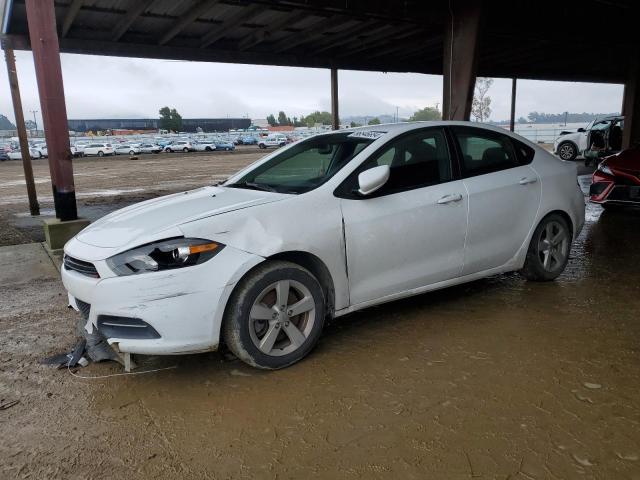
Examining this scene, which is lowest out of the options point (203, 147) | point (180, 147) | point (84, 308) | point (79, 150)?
point (203, 147)

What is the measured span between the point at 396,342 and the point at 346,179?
3.99 ft

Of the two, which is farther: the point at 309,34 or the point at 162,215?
the point at 309,34

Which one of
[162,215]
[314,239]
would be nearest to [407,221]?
[314,239]

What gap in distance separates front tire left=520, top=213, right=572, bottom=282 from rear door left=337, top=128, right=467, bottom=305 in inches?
41.7

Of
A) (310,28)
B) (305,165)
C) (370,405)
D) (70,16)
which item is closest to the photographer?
(370,405)

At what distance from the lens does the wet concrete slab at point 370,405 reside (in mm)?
2396

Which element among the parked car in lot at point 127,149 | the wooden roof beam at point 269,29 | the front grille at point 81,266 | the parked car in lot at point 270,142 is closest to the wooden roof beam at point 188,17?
the wooden roof beam at point 269,29

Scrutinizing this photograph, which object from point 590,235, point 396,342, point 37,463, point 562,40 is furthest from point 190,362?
point 562,40

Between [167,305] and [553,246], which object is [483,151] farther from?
[167,305]

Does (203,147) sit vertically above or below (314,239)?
below

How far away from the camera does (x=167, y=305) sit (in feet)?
9.55

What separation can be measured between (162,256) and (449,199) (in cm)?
217

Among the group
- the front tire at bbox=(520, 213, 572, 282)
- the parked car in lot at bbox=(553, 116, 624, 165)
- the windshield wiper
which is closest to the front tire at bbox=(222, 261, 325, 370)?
the windshield wiper

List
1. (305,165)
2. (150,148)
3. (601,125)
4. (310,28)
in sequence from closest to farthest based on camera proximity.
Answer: (305,165) → (310,28) → (601,125) → (150,148)
